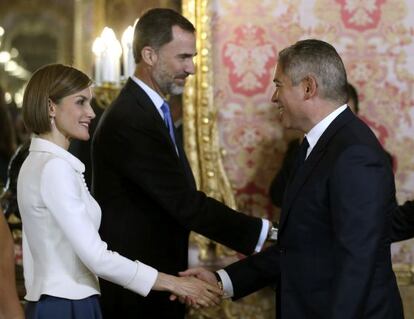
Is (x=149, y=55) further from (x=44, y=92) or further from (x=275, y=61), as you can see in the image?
(x=275, y=61)

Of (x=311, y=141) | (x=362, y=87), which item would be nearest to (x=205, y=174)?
(x=362, y=87)

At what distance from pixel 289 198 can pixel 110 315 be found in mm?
1065

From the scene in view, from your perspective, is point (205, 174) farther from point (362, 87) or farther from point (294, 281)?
point (294, 281)

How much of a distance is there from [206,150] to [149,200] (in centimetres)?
113

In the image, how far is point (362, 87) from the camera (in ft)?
14.3

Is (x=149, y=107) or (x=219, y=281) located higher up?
(x=149, y=107)

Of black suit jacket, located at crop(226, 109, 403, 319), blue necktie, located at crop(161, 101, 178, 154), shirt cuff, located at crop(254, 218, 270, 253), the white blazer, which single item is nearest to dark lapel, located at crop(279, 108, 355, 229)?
black suit jacket, located at crop(226, 109, 403, 319)

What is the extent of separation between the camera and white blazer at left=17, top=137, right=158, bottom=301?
2.42 m

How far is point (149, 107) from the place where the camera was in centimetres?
325

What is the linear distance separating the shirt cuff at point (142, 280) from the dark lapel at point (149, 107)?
0.72 metres

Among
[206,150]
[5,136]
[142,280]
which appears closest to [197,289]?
[142,280]

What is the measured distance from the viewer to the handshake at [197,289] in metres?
2.88

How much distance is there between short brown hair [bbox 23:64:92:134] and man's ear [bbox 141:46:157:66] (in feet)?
2.49

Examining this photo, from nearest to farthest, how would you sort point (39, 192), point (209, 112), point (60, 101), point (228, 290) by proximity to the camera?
point (39, 192) < point (60, 101) < point (228, 290) < point (209, 112)
